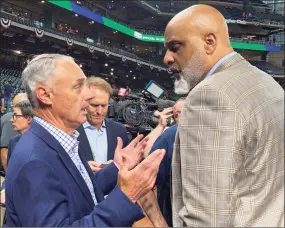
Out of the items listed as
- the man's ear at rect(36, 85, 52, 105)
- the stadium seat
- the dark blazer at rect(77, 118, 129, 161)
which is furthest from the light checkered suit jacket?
the stadium seat

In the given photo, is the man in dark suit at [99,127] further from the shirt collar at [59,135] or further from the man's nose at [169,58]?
the man's nose at [169,58]

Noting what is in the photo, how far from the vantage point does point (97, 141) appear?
2158 millimetres

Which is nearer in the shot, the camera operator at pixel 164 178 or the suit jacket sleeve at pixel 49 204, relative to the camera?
the suit jacket sleeve at pixel 49 204

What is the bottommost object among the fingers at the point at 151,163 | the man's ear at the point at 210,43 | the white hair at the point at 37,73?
the fingers at the point at 151,163

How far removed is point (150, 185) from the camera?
38.1 inches

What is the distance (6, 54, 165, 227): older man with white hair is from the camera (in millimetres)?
897

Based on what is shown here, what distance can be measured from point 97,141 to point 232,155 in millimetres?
1453

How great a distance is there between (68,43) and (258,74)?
16850 mm

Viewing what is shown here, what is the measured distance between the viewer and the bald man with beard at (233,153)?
30.9 inches

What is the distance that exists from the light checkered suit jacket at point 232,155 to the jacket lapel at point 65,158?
31cm

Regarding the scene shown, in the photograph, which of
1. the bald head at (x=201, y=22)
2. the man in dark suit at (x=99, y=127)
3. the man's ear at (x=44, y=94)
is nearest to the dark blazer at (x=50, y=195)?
the man's ear at (x=44, y=94)

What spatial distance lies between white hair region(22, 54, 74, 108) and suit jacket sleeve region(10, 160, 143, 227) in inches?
10.2

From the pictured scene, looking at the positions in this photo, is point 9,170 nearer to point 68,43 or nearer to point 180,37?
point 180,37

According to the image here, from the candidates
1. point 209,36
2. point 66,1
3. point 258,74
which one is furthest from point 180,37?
point 66,1
